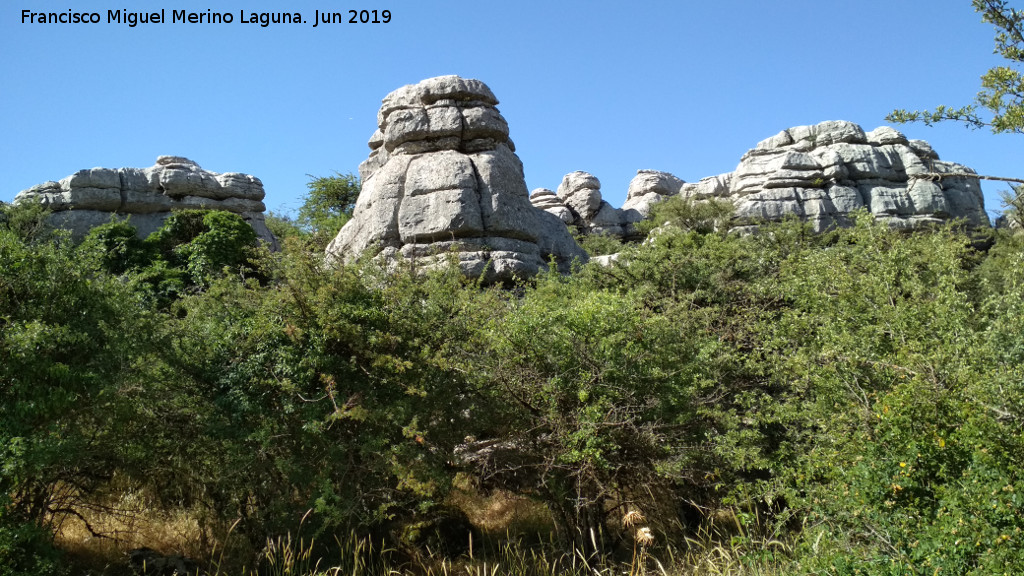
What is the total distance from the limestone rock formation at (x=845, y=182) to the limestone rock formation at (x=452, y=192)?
1738cm

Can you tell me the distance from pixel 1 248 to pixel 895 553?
328 inches

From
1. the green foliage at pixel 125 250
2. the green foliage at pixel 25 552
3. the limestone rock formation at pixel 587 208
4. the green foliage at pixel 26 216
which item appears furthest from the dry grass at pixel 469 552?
the limestone rock formation at pixel 587 208

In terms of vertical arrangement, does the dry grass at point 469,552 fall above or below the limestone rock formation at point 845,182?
below

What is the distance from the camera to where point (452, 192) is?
1969cm

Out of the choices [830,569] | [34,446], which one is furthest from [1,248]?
[830,569]

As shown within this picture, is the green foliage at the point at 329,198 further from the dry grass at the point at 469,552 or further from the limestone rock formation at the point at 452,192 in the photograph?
the dry grass at the point at 469,552

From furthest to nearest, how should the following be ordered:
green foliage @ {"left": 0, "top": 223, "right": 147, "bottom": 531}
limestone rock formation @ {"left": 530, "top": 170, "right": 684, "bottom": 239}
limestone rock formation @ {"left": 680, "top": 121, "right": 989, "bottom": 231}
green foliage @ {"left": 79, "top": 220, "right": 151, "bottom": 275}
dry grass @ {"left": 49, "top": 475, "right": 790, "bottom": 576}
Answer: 1. limestone rock formation @ {"left": 530, "top": 170, "right": 684, "bottom": 239}
2. limestone rock formation @ {"left": 680, "top": 121, "right": 989, "bottom": 231}
3. green foliage @ {"left": 79, "top": 220, "right": 151, "bottom": 275}
4. dry grass @ {"left": 49, "top": 475, "right": 790, "bottom": 576}
5. green foliage @ {"left": 0, "top": 223, "right": 147, "bottom": 531}

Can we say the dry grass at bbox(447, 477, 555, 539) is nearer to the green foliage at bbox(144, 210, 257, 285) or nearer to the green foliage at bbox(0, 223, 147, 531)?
the green foliage at bbox(0, 223, 147, 531)

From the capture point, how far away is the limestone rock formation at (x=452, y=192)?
19203 millimetres

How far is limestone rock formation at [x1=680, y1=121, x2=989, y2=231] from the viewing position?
35969mm

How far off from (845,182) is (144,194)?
106ft

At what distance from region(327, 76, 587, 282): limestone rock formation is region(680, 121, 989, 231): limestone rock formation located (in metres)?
17.4

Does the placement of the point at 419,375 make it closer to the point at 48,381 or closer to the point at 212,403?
the point at 212,403

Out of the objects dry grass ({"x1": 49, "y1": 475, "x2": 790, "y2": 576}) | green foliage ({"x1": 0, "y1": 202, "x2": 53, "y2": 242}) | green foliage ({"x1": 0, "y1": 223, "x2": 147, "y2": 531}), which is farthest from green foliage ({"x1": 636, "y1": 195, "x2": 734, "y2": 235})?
green foliage ({"x1": 0, "y1": 223, "x2": 147, "y2": 531})
